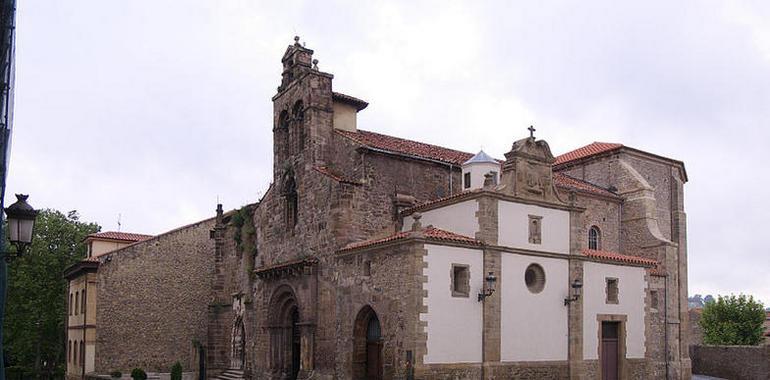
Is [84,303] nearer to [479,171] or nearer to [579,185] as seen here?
[479,171]

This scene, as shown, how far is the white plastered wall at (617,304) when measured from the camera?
28.9 m

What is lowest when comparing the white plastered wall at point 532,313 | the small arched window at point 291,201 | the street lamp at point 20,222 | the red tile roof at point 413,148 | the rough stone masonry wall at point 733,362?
the rough stone masonry wall at point 733,362

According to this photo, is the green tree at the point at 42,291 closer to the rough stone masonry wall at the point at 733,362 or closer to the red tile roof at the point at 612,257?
the red tile roof at the point at 612,257

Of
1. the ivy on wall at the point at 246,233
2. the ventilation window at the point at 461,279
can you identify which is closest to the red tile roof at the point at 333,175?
the ventilation window at the point at 461,279

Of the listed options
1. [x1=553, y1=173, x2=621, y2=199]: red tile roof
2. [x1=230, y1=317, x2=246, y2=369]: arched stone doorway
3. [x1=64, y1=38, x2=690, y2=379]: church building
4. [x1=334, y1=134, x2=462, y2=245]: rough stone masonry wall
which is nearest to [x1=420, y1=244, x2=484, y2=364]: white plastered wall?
[x1=64, y1=38, x2=690, y2=379]: church building

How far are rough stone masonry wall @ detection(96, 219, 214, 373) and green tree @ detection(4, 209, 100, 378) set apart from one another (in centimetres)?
1147

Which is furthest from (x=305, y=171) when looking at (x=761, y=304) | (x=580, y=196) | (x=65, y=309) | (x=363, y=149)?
(x=761, y=304)

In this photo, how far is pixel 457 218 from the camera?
27.1 m

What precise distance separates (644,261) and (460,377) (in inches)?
419

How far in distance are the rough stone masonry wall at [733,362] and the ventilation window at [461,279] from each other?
21.1 m

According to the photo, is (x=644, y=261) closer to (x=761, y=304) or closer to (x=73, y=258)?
(x=761, y=304)

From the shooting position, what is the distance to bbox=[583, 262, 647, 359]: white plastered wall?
28922mm

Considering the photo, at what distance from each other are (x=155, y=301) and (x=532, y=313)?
830 inches

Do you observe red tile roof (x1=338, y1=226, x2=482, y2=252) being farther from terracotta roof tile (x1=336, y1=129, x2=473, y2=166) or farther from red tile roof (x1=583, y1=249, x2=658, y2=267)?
red tile roof (x1=583, y1=249, x2=658, y2=267)
